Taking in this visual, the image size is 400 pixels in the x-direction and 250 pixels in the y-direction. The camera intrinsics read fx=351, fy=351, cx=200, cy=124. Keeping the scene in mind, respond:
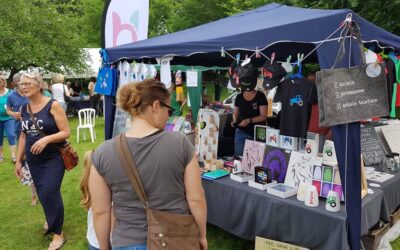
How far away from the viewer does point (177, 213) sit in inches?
59.4

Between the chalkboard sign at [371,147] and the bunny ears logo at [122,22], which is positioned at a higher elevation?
the bunny ears logo at [122,22]

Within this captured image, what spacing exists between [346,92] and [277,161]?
97 cm

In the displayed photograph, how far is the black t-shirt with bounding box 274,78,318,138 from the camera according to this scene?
277cm

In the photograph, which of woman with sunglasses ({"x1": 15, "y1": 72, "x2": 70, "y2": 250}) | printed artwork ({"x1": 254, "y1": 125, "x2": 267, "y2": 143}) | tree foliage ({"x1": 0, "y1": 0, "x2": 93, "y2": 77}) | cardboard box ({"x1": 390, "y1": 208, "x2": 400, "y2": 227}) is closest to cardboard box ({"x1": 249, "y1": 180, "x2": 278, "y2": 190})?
printed artwork ({"x1": 254, "y1": 125, "x2": 267, "y2": 143})

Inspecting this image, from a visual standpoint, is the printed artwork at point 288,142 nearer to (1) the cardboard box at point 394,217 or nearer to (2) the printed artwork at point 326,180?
(2) the printed artwork at point 326,180

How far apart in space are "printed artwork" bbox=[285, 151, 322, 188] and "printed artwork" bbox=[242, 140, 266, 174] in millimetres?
336

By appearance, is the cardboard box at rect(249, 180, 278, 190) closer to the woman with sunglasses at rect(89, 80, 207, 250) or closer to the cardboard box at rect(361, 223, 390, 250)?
the cardboard box at rect(361, 223, 390, 250)

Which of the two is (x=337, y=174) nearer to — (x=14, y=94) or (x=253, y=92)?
(x=253, y=92)

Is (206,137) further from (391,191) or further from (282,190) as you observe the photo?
(391,191)

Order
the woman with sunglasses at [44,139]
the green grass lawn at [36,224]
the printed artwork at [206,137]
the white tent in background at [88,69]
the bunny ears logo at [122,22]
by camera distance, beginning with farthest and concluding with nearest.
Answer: the white tent in background at [88,69] < the bunny ears logo at [122,22] < the printed artwork at [206,137] < the green grass lawn at [36,224] < the woman with sunglasses at [44,139]

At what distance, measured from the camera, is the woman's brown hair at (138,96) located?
1486 mm

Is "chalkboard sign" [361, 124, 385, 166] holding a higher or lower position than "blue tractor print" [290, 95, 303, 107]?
lower

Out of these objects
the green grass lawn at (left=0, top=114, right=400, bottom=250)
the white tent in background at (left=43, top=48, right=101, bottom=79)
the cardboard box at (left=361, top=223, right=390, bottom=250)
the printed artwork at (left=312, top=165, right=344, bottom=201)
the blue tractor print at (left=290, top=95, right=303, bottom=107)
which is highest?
the white tent in background at (left=43, top=48, right=101, bottom=79)

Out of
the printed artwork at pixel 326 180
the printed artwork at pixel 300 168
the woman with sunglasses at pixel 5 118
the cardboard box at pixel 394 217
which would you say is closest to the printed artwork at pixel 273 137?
the printed artwork at pixel 300 168
